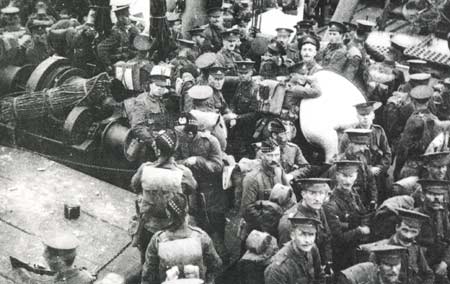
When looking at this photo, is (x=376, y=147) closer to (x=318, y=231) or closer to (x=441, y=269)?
(x=441, y=269)

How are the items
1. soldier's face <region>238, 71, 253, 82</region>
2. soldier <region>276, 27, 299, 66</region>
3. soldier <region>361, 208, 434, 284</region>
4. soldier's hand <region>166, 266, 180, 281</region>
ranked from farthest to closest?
1. soldier <region>276, 27, 299, 66</region>
2. soldier's face <region>238, 71, 253, 82</region>
3. soldier <region>361, 208, 434, 284</region>
4. soldier's hand <region>166, 266, 180, 281</region>

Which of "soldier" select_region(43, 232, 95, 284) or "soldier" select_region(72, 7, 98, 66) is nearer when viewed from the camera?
"soldier" select_region(43, 232, 95, 284)

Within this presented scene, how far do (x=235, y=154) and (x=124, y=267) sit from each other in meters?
3.25

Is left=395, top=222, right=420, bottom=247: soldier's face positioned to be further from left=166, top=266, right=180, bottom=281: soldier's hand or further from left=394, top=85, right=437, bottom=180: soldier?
left=166, top=266, right=180, bottom=281: soldier's hand

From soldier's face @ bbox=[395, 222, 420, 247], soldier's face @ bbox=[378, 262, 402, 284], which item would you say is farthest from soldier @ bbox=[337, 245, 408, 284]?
soldier's face @ bbox=[395, 222, 420, 247]

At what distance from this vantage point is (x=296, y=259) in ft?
17.1

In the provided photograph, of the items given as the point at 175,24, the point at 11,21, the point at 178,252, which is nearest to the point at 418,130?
the point at 178,252

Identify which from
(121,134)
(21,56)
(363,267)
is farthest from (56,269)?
(21,56)

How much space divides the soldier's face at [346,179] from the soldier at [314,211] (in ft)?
1.39

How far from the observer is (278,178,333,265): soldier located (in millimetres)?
5703

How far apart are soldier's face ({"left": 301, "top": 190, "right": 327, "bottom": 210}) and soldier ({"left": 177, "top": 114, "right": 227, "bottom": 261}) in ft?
5.06

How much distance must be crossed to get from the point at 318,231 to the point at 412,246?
96 cm

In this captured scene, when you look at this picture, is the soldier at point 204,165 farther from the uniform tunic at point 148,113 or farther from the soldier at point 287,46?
the soldier at point 287,46

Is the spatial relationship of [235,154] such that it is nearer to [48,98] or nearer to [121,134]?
[121,134]
